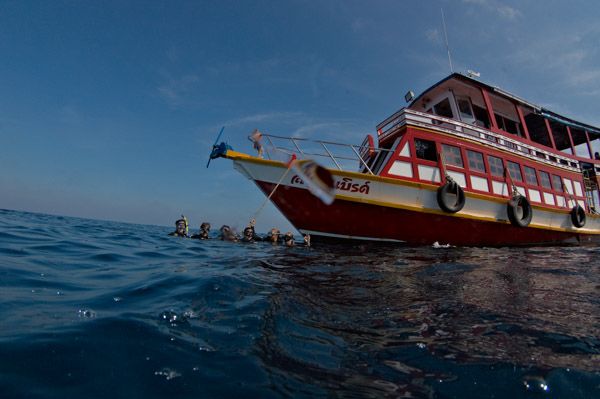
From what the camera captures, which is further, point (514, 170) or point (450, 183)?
point (514, 170)

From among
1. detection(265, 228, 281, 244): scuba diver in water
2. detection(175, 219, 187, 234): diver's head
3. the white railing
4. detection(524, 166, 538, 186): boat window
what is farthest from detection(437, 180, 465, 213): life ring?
detection(175, 219, 187, 234): diver's head

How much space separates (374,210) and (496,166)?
218 inches

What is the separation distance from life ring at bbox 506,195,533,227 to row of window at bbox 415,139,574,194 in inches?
37.5

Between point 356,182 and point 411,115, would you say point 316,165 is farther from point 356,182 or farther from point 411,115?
point 411,115

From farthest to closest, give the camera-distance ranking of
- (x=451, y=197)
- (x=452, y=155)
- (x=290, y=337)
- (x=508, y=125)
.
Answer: (x=508, y=125) → (x=452, y=155) → (x=451, y=197) → (x=290, y=337)

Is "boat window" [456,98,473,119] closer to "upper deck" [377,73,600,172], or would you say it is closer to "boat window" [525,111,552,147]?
"upper deck" [377,73,600,172]

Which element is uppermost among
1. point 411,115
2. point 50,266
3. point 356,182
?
point 411,115

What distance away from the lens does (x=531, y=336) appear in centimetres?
244

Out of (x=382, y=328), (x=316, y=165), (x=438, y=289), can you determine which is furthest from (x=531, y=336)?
(x=316, y=165)

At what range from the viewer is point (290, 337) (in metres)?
2.32

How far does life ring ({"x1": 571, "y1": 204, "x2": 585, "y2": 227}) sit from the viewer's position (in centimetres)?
1270

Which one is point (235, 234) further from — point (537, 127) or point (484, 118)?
point (537, 127)

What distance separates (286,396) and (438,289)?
302 centimetres

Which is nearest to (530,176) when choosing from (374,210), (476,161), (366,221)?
(476,161)
